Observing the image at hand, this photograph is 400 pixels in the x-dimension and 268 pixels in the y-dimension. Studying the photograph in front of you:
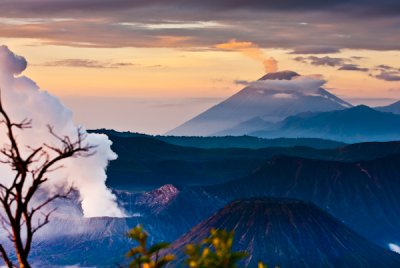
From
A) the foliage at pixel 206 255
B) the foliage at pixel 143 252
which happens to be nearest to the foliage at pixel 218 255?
the foliage at pixel 206 255

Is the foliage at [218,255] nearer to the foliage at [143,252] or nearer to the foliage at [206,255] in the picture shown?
the foliage at [206,255]

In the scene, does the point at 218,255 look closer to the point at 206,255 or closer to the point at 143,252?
the point at 206,255

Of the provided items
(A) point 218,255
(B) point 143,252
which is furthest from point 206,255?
(B) point 143,252

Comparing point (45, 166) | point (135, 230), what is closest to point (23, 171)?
point (45, 166)

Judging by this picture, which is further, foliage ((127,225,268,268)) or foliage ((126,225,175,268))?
foliage ((126,225,175,268))

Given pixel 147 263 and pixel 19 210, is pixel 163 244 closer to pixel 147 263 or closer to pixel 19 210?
pixel 147 263

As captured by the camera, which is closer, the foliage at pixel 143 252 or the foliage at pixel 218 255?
the foliage at pixel 218 255

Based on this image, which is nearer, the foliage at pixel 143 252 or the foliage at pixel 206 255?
the foliage at pixel 206 255

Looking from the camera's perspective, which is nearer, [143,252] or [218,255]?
[218,255]

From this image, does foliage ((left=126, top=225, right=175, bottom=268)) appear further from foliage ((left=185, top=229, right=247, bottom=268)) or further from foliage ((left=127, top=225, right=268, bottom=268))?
foliage ((left=185, top=229, right=247, bottom=268))

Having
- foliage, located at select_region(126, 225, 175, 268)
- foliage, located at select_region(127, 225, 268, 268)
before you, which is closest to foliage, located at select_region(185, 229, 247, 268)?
foliage, located at select_region(127, 225, 268, 268)

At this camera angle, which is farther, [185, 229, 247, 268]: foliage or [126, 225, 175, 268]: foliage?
[126, 225, 175, 268]: foliage
